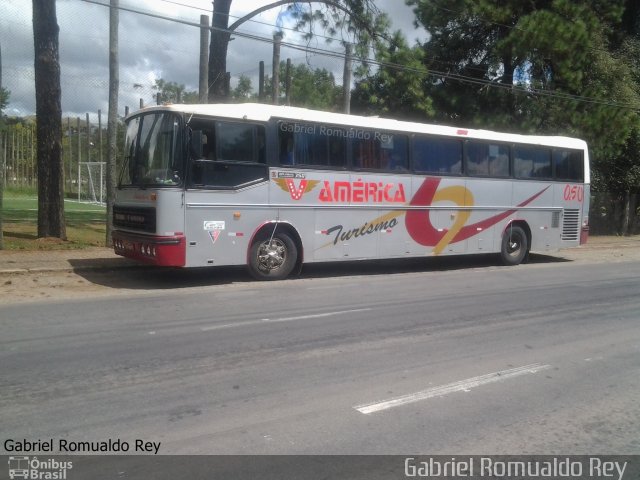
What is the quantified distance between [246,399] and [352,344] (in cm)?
235

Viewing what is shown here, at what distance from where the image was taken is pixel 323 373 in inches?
249

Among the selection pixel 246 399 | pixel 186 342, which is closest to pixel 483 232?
pixel 186 342

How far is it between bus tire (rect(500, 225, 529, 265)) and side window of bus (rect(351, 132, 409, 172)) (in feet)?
13.5

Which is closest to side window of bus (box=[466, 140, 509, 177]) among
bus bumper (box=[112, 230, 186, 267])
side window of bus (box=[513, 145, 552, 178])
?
side window of bus (box=[513, 145, 552, 178])

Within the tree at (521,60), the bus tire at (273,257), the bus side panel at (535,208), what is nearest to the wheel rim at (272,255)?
the bus tire at (273,257)

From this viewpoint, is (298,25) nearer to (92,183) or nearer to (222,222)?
(222,222)

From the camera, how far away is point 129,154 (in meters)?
12.2

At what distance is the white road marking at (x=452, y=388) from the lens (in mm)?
5387

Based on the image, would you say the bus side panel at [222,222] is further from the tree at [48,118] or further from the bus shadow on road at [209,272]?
the tree at [48,118]

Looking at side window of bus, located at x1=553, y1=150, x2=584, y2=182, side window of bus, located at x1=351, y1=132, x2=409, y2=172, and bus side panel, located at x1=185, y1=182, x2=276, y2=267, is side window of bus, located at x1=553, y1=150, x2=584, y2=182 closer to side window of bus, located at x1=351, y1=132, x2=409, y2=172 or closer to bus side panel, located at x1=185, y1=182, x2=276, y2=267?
side window of bus, located at x1=351, y1=132, x2=409, y2=172

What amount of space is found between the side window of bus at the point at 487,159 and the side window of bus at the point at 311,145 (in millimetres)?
4057

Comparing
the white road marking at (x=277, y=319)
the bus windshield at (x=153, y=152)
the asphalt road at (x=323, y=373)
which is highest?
the bus windshield at (x=153, y=152)

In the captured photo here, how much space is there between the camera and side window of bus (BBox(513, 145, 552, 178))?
16.7m
